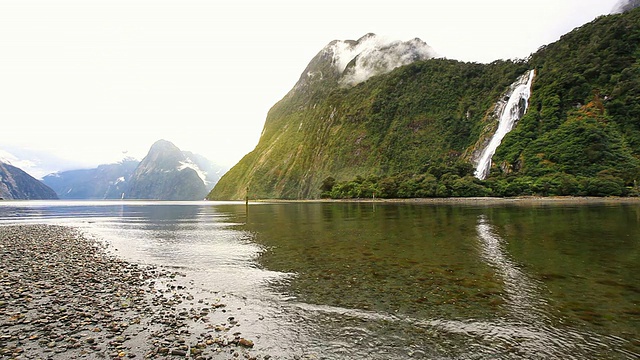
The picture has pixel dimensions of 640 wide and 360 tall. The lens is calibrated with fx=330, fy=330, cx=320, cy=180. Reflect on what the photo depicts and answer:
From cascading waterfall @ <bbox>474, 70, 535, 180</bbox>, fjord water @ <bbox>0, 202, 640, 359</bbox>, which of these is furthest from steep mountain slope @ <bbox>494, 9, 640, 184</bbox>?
fjord water @ <bbox>0, 202, 640, 359</bbox>

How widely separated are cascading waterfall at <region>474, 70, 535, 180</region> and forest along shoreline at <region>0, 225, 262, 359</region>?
155 m

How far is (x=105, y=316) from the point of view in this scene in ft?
38.2

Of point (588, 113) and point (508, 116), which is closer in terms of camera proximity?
point (588, 113)

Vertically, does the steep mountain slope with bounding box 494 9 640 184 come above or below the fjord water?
above

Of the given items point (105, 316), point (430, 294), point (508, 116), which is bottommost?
point (430, 294)

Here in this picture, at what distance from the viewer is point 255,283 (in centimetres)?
1703

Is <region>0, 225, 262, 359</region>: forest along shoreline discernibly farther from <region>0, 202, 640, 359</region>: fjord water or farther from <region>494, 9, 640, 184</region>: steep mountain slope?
<region>494, 9, 640, 184</region>: steep mountain slope

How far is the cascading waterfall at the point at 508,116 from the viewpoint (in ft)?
502

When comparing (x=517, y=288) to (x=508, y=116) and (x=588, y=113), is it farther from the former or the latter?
(x=508, y=116)

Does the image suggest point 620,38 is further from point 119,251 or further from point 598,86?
point 119,251

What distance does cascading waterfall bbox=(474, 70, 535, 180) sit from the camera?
153 metres

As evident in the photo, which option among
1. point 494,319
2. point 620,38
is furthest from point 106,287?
point 620,38

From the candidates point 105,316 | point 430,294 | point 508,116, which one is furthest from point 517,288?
point 508,116

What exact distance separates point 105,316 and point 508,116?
186842mm
